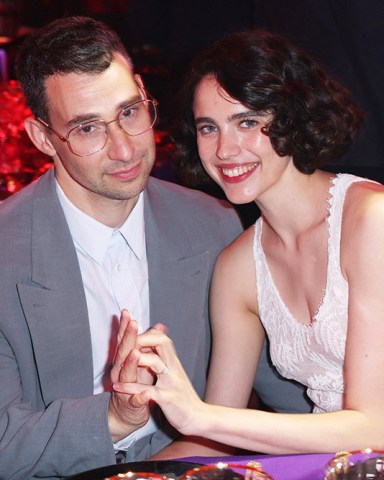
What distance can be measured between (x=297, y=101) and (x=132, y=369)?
31.1 inches

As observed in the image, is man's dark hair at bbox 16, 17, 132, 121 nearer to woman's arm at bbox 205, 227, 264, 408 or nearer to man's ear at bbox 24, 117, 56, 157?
man's ear at bbox 24, 117, 56, 157

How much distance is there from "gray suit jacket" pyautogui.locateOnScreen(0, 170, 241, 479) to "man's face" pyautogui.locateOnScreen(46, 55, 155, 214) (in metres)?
0.11

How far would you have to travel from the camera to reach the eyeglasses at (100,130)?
7.32 ft

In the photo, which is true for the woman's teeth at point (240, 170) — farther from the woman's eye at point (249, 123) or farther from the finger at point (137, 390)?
the finger at point (137, 390)

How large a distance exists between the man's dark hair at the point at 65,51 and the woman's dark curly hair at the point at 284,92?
0.22 metres

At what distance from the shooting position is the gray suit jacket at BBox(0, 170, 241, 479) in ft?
6.47

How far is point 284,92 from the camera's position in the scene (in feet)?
6.93

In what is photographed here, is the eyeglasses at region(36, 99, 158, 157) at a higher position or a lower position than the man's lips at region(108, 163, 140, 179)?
higher

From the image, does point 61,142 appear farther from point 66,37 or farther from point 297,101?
point 297,101

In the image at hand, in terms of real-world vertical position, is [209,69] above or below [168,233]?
above

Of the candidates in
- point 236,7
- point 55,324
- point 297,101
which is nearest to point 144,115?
point 297,101

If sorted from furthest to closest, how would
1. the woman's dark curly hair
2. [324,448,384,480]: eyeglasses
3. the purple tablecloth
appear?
the woman's dark curly hair → the purple tablecloth → [324,448,384,480]: eyeglasses

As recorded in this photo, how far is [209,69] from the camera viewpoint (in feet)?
7.13

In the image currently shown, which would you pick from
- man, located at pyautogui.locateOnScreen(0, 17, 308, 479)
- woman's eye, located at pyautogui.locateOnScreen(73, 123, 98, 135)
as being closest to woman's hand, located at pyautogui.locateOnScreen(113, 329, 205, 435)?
man, located at pyautogui.locateOnScreen(0, 17, 308, 479)
